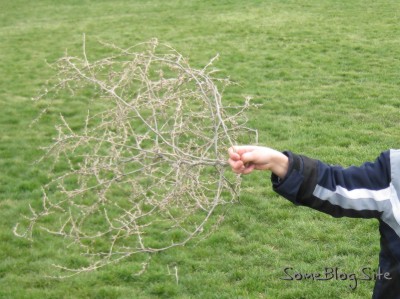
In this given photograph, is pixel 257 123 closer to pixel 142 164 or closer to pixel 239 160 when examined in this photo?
pixel 142 164

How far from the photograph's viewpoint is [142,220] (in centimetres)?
554

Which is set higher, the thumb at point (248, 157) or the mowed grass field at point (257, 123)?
the thumb at point (248, 157)

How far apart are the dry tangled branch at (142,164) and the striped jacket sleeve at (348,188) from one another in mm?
297

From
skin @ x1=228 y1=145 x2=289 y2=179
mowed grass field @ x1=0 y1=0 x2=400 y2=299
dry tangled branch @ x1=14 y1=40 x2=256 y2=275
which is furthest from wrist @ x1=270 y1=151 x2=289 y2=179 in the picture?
mowed grass field @ x1=0 y1=0 x2=400 y2=299

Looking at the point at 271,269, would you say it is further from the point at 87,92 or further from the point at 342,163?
the point at 87,92

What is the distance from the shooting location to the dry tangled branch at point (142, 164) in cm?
264

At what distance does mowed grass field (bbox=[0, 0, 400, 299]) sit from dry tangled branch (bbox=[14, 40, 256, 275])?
0.24 metres

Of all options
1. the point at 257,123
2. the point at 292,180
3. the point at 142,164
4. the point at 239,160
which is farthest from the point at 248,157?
the point at 257,123

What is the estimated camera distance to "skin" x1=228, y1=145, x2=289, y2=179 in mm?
2127

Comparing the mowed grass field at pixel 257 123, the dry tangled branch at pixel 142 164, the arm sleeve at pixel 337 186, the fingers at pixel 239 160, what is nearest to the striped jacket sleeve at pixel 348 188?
the arm sleeve at pixel 337 186

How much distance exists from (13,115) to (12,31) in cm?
873

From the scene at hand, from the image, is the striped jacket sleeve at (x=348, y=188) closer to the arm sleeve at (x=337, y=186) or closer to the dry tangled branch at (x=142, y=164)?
the arm sleeve at (x=337, y=186)

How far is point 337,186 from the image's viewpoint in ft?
7.22

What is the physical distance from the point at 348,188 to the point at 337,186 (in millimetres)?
46
